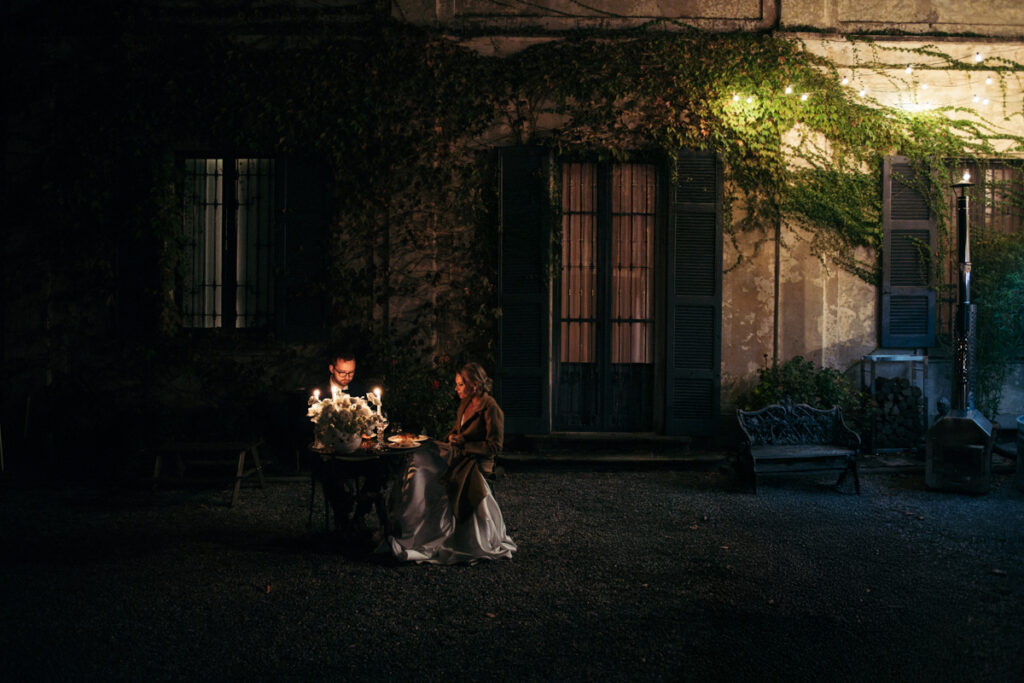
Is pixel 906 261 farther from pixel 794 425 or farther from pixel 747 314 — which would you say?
pixel 794 425

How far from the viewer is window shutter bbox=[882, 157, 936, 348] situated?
8.23 m

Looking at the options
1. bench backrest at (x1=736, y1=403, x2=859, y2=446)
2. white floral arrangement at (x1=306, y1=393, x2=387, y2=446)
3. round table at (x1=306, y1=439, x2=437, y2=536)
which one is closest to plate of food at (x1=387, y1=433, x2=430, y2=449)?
round table at (x1=306, y1=439, x2=437, y2=536)

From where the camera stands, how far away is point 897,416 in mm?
7926

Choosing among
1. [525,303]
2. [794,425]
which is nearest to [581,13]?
[525,303]

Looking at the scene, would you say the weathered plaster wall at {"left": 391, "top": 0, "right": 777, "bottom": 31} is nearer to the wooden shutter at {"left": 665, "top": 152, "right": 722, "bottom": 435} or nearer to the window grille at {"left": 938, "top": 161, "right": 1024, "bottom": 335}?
the wooden shutter at {"left": 665, "top": 152, "right": 722, "bottom": 435}

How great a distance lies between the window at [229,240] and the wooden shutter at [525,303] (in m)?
2.66

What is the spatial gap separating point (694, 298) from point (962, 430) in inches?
109

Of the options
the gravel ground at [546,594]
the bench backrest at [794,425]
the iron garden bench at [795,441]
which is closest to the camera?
the gravel ground at [546,594]

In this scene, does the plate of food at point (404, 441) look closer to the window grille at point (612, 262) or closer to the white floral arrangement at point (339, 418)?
the white floral arrangement at point (339, 418)

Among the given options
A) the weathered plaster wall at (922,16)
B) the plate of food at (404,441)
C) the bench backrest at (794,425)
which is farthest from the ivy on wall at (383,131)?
the plate of food at (404,441)

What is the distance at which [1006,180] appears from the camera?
335 inches

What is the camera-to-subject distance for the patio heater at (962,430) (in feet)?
21.5

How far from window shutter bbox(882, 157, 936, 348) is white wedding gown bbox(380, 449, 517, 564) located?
5.50m

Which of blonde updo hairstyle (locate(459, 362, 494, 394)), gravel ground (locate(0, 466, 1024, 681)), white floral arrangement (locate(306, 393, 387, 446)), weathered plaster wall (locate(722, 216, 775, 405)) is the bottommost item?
gravel ground (locate(0, 466, 1024, 681))
